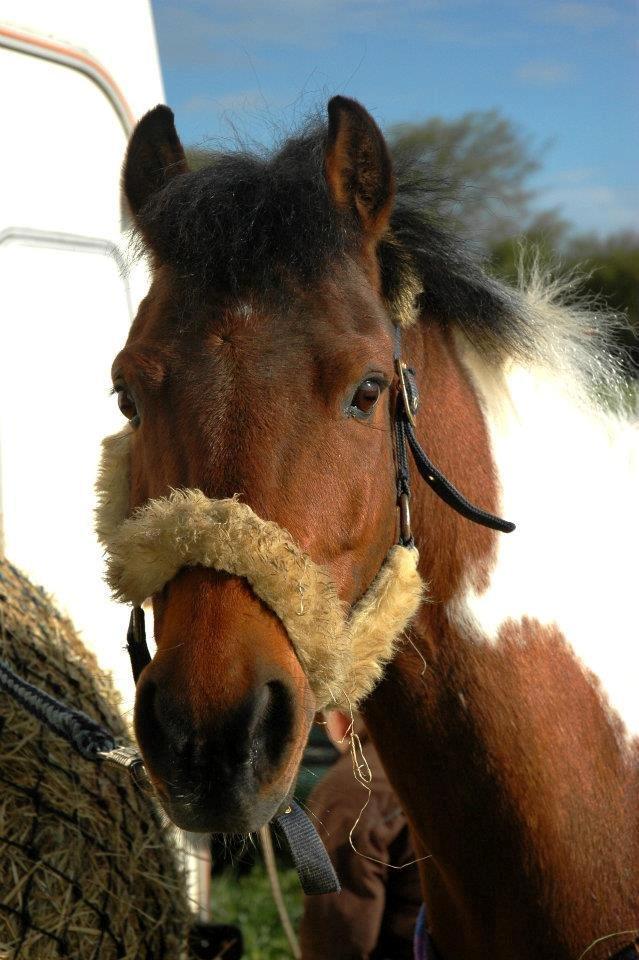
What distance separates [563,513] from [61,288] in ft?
6.71

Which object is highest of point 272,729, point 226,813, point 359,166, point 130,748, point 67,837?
point 359,166

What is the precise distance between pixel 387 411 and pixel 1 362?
176cm

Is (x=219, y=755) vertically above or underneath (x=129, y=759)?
above

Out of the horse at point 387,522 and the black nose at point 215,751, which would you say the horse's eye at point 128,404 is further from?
the black nose at point 215,751

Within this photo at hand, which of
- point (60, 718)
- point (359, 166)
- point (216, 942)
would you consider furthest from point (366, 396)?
point (216, 942)

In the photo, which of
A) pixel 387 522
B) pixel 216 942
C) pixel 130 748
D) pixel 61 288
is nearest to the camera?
pixel 387 522

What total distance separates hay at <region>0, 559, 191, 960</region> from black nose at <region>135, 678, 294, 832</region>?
856 millimetres

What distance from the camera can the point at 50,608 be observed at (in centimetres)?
278

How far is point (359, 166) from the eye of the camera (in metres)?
1.86

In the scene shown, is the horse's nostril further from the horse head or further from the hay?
the hay

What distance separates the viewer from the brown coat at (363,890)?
2861 millimetres

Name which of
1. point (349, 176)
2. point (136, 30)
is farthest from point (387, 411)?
point (136, 30)

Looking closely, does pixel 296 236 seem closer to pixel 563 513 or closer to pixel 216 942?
pixel 563 513

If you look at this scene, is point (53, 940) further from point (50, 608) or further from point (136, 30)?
point (136, 30)
